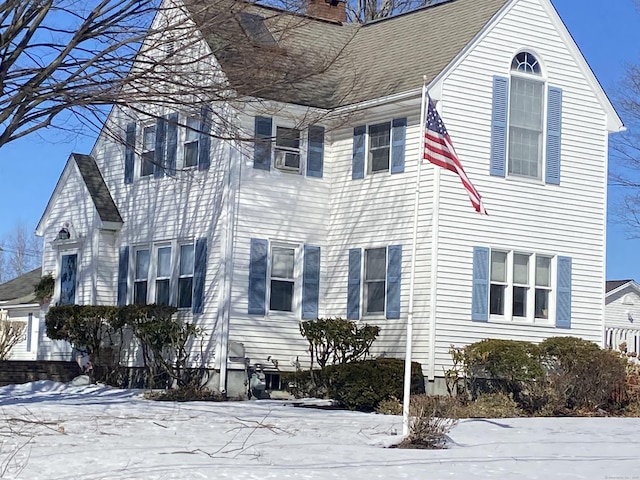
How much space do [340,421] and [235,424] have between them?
6.03 ft

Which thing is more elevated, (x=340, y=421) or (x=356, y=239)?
(x=356, y=239)

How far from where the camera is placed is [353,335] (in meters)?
21.5

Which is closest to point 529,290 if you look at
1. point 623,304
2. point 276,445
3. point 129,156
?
point 129,156

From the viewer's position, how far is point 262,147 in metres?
22.9

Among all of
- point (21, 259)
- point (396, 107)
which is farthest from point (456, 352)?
point (21, 259)

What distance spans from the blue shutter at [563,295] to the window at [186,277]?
24.9 ft

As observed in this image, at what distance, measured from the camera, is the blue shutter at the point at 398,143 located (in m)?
22.2

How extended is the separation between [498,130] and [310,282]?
4977 millimetres

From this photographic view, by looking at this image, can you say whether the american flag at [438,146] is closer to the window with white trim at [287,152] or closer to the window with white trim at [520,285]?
the window with white trim at [520,285]

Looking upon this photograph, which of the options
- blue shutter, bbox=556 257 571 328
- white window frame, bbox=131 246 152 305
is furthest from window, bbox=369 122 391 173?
white window frame, bbox=131 246 152 305

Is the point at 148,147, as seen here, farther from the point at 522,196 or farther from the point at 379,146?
the point at 522,196

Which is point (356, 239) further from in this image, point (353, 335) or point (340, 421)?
point (340, 421)

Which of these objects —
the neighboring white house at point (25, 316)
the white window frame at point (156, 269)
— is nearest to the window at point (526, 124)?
the white window frame at point (156, 269)

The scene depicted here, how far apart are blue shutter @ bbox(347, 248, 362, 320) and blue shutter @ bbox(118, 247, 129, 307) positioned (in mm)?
5475
